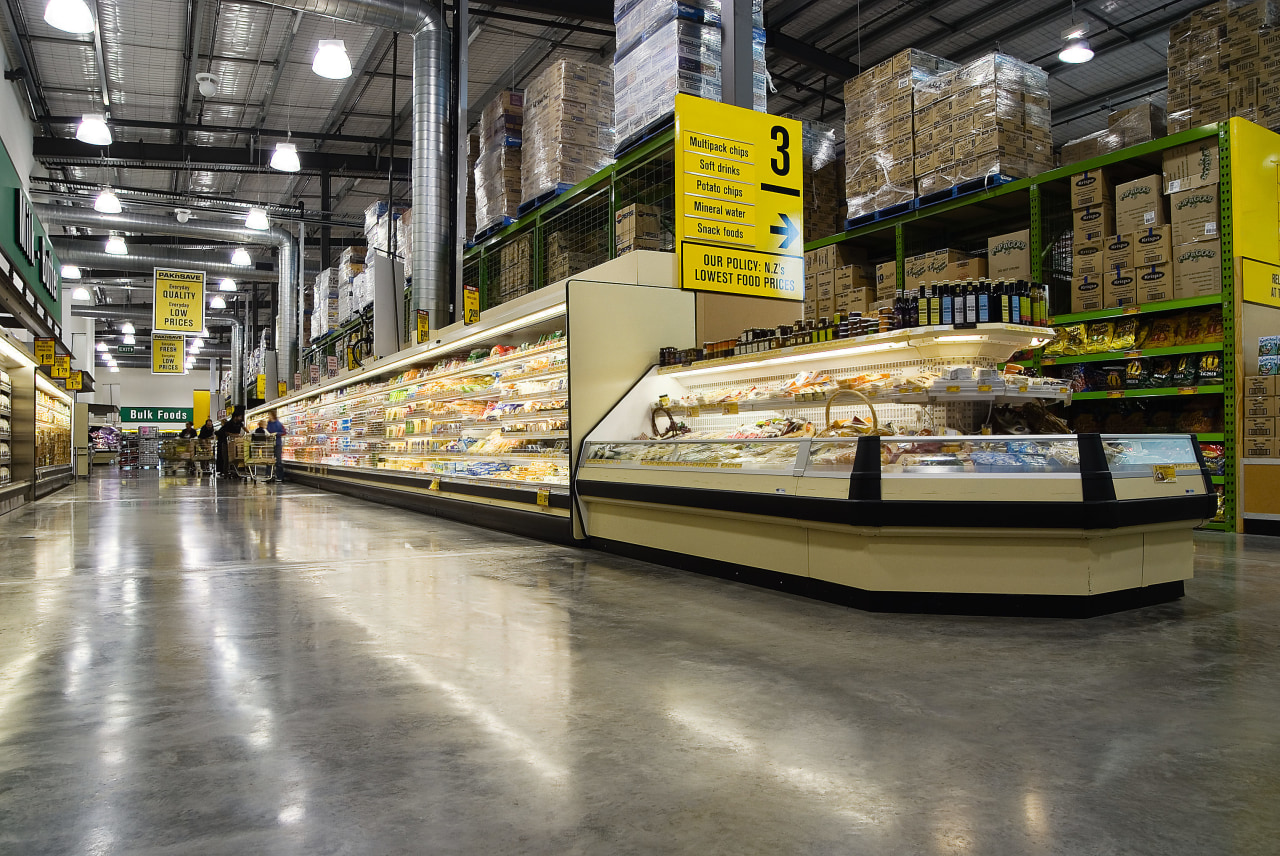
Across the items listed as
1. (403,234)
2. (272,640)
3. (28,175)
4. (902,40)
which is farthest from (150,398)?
(272,640)

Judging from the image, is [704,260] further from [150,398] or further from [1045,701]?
[150,398]

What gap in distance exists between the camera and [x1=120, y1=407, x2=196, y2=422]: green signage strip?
129 ft

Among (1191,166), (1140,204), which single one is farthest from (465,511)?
(1191,166)

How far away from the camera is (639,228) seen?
7336 mm

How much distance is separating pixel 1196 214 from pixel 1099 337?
4.07 ft

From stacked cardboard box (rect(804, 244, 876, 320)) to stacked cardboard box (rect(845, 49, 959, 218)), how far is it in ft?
2.24

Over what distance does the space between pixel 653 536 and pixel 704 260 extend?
2.00m

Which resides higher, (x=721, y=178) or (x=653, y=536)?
(x=721, y=178)

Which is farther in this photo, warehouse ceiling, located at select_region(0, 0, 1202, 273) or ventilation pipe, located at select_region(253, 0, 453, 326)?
warehouse ceiling, located at select_region(0, 0, 1202, 273)

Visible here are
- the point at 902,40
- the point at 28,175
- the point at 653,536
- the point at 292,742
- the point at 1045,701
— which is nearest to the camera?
the point at 292,742

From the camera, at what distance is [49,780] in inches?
79.8

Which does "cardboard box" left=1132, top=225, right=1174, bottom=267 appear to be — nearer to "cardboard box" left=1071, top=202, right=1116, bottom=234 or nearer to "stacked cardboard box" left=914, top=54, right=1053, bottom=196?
"cardboard box" left=1071, top=202, right=1116, bottom=234

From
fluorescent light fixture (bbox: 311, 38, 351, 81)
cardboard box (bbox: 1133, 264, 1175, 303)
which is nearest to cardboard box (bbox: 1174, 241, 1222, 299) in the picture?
cardboard box (bbox: 1133, 264, 1175, 303)

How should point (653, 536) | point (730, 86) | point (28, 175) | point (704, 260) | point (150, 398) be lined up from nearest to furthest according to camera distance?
1. point (653, 536)
2. point (704, 260)
3. point (730, 86)
4. point (28, 175)
5. point (150, 398)
